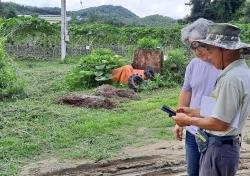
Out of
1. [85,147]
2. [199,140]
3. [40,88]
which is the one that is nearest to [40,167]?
[85,147]

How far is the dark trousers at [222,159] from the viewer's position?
8.17 ft

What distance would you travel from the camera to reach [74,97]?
28.1ft

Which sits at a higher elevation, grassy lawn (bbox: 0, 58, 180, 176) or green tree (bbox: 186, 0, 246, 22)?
green tree (bbox: 186, 0, 246, 22)

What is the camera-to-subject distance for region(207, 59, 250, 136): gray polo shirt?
7.57 ft

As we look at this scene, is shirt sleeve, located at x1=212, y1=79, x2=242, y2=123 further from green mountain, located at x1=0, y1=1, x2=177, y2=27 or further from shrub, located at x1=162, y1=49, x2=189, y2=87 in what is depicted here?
green mountain, located at x1=0, y1=1, x2=177, y2=27

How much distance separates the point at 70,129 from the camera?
6.39 meters

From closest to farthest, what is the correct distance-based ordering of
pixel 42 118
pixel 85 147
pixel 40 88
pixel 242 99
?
1. pixel 242 99
2. pixel 85 147
3. pixel 42 118
4. pixel 40 88

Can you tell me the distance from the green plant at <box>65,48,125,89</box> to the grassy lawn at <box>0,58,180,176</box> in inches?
58.9

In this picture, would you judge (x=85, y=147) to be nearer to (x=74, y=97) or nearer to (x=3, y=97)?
(x=74, y=97)

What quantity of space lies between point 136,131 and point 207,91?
11.7ft

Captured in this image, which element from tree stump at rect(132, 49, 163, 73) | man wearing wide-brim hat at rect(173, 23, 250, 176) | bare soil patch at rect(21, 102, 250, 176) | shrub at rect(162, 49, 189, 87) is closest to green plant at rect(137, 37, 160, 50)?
tree stump at rect(132, 49, 163, 73)

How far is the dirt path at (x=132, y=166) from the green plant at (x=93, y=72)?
565cm

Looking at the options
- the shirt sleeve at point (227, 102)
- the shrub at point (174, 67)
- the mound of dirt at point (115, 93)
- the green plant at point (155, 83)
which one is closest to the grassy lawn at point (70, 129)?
the mound of dirt at point (115, 93)

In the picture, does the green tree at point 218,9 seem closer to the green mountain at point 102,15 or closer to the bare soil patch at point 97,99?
the green mountain at point 102,15
